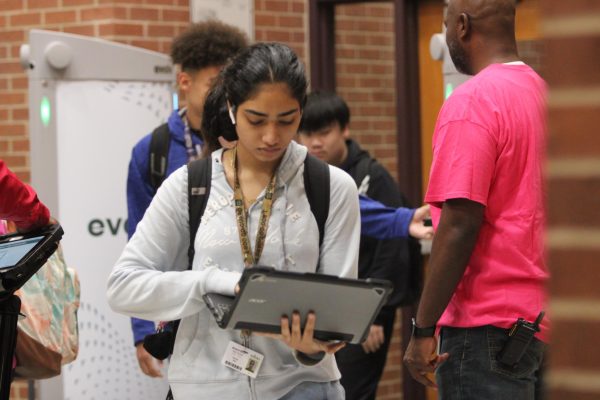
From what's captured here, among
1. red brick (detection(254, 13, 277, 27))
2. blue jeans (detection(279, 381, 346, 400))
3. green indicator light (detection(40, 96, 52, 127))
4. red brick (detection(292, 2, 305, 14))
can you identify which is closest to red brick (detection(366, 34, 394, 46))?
red brick (detection(292, 2, 305, 14))

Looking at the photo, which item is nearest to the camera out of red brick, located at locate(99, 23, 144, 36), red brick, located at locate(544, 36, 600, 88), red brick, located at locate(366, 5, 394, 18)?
red brick, located at locate(544, 36, 600, 88)

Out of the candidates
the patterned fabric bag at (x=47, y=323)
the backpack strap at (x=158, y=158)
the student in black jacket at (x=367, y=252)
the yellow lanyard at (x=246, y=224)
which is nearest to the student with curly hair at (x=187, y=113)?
the backpack strap at (x=158, y=158)

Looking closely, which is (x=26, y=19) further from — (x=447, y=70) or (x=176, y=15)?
(x=447, y=70)

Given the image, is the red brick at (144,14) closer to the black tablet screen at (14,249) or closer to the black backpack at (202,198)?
the black tablet screen at (14,249)

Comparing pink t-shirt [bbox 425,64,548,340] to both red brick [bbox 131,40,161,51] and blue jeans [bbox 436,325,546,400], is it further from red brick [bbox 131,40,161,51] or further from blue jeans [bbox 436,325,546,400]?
red brick [bbox 131,40,161,51]

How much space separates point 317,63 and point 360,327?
16.8ft

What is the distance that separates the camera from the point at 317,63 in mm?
7555

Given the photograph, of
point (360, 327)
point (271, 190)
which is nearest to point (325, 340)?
point (360, 327)

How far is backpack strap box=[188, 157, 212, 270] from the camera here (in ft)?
9.48

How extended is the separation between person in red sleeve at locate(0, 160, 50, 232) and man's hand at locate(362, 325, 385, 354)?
2.44 metres

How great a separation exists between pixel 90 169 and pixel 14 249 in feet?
7.71

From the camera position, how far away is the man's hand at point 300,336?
2535 millimetres

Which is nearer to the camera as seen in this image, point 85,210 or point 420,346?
point 420,346

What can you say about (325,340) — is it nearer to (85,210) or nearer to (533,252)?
(533,252)
